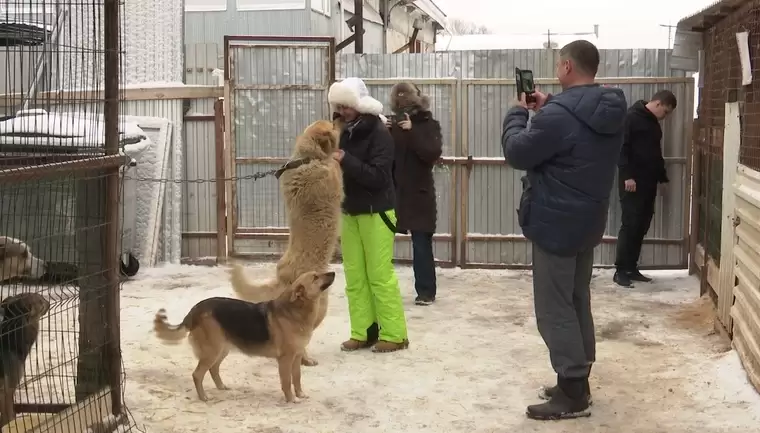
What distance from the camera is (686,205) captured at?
859cm

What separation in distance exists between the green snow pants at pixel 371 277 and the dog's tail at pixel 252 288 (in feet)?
2.01

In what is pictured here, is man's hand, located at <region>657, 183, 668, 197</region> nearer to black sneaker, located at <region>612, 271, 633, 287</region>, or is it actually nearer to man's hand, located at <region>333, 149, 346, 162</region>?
black sneaker, located at <region>612, 271, 633, 287</region>

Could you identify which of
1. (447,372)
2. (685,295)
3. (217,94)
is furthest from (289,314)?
(217,94)

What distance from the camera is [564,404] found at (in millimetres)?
4453

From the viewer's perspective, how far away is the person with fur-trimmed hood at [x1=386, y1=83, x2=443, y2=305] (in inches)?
272

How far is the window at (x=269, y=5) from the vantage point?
1188 cm

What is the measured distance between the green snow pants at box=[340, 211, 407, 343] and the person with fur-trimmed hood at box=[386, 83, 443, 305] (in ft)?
4.73

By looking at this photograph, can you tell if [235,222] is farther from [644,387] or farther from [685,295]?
[644,387]

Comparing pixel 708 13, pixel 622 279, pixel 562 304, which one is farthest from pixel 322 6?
pixel 562 304

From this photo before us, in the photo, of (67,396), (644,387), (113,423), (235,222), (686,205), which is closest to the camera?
(113,423)

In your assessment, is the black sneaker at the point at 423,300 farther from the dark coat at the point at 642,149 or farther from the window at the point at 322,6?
the window at the point at 322,6

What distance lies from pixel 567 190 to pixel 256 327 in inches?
71.6

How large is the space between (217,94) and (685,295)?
16.8 feet

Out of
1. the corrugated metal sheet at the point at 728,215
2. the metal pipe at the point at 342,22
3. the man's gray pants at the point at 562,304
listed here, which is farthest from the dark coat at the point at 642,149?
the metal pipe at the point at 342,22
